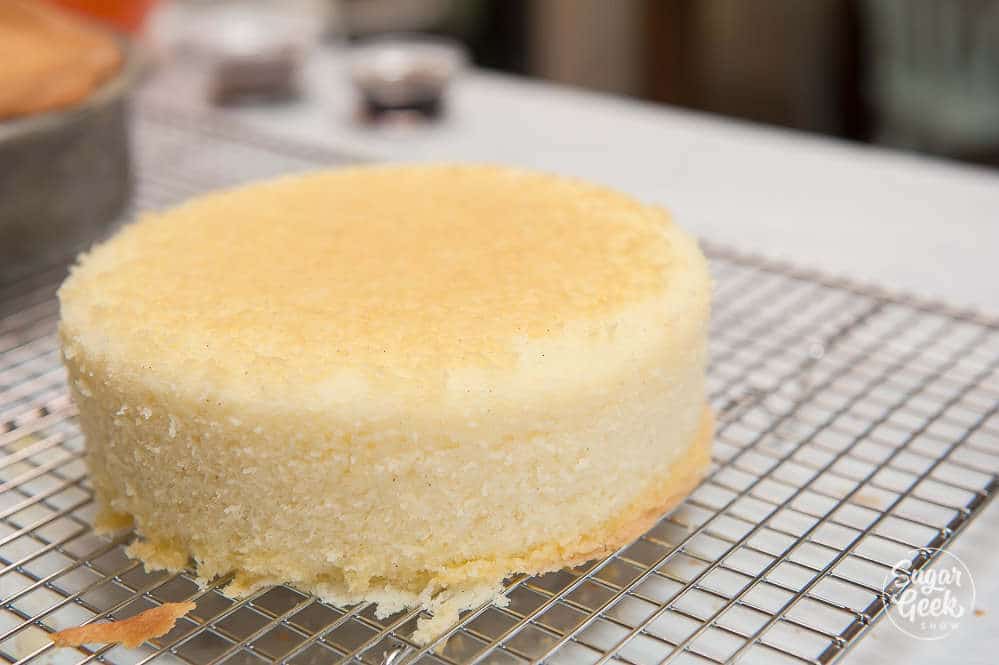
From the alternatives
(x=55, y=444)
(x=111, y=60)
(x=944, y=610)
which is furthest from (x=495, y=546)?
(x=111, y=60)

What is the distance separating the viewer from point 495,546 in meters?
1.03

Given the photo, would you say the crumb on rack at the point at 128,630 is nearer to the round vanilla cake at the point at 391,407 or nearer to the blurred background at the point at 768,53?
the round vanilla cake at the point at 391,407

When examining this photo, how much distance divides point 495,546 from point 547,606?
0.30ft

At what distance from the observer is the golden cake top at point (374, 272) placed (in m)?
1.01

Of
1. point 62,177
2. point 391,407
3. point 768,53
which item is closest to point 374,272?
point 391,407

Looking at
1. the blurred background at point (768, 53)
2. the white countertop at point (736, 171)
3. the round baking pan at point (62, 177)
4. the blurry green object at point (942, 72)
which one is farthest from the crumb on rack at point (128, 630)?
the blurry green object at point (942, 72)

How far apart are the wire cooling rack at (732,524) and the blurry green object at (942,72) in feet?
6.27

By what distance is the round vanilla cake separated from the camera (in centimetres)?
97

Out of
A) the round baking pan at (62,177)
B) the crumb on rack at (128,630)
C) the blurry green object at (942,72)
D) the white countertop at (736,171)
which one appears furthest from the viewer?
the blurry green object at (942,72)

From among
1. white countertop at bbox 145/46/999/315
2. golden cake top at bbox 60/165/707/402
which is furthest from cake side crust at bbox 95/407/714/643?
white countertop at bbox 145/46/999/315

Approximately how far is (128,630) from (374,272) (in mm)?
423

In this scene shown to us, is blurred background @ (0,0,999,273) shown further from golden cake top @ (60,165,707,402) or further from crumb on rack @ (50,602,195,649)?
crumb on rack @ (50,602,195,649)

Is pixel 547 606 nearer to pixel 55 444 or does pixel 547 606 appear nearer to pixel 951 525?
pixel 951 525

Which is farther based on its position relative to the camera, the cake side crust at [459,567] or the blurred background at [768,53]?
the blurred background at [768,53]
